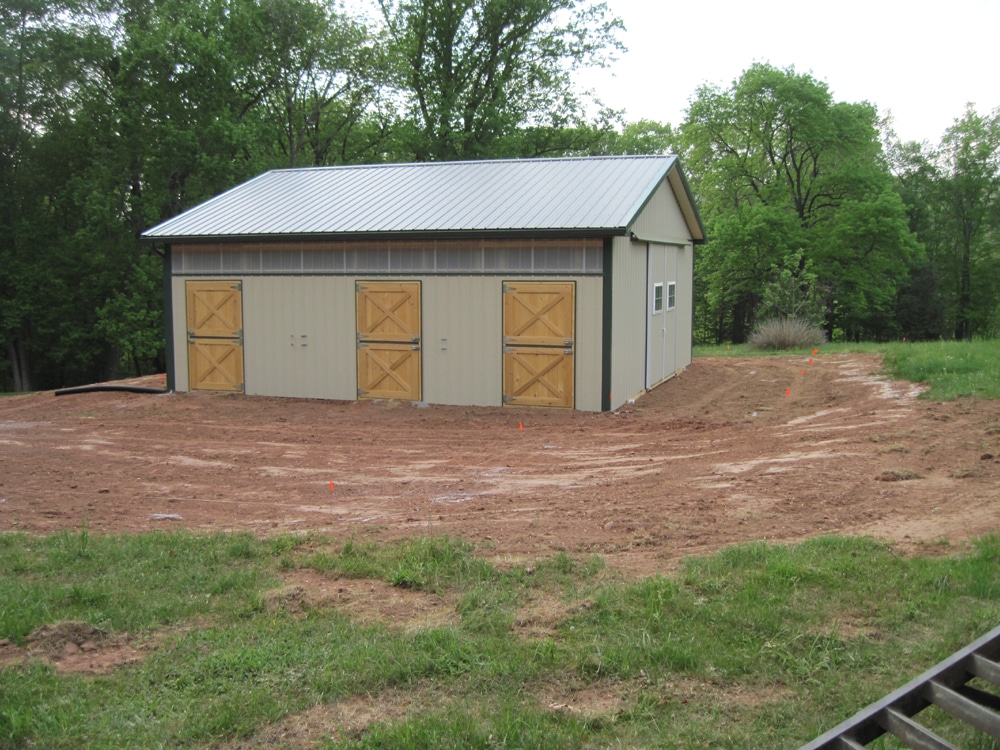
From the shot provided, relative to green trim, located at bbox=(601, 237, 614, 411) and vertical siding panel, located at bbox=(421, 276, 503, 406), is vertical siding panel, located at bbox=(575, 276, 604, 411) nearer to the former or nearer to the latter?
green trim, located at bbox=(601, 237, 614, 411)

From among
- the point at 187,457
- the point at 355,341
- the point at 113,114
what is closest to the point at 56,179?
the point at 113,114

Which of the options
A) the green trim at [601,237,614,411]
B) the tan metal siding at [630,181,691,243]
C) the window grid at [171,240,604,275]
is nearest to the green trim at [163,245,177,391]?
the window grid at [171,240,604,275]

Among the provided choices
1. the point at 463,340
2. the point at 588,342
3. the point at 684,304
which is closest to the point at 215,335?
the point at 463,340

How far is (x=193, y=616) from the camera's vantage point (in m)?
5.45

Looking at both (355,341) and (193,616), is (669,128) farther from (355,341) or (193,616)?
(193,616)

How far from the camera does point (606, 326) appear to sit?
1415cm

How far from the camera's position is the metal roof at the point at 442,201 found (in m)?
14.7

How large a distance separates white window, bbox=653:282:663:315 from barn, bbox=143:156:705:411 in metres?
0.04

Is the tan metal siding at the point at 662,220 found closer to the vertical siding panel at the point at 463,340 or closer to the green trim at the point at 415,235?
the green trim at the point at 415,235

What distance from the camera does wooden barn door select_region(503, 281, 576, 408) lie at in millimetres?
14445

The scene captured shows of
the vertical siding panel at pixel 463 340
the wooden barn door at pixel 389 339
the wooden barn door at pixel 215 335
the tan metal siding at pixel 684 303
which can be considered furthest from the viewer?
the tan metal siding at pixel 684 303

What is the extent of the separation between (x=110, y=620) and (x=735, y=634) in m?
3.72

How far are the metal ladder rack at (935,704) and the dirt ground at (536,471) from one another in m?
2.33

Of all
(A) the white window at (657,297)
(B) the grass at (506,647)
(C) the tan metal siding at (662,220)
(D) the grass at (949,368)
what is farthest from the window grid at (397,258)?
(B) the grass at (506,647)
